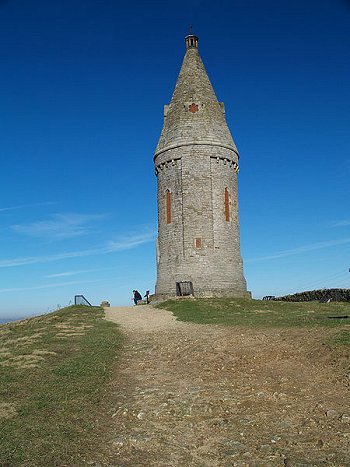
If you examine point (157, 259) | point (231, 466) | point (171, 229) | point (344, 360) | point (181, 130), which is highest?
point (181, 130)

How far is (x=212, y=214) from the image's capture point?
105 feet

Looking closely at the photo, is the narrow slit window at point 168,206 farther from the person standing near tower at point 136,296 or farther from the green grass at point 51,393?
the green grass at point 51,393

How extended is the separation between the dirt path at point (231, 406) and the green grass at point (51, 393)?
0.47 metres

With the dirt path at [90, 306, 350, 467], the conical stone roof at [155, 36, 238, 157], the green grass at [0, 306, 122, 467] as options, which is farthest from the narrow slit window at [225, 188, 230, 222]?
the dirt path at [90, 306, 350, 467]

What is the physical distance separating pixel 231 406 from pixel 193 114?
2893 cm

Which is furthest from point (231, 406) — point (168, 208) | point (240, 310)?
point (168, 208)

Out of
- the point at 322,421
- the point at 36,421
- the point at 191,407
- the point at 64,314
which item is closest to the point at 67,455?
the point at 36,421

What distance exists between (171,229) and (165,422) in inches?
1016

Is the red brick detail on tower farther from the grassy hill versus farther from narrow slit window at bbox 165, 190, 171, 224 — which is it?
the grassy hill

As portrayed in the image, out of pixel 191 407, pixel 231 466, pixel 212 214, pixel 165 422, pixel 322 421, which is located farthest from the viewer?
pixel 212 214

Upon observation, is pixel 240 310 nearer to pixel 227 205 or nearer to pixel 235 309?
pixel 235 309

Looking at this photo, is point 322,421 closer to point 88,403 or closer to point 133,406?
point 133,406

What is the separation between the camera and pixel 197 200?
105 ft

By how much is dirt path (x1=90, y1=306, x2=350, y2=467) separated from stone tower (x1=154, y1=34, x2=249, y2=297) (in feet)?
59.6
